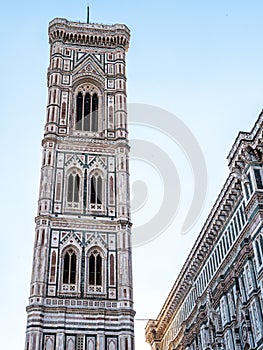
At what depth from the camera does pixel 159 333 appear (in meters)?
41.5

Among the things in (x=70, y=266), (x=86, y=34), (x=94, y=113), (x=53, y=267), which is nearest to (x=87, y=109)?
(x=94, y=113)

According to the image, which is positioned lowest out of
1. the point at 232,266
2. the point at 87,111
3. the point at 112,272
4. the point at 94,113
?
the point at 232,266

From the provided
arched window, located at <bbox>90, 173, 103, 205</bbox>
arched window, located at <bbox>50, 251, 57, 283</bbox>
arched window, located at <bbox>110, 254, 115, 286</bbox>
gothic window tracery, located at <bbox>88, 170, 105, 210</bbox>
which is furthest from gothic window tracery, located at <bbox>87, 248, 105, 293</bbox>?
arched window, located at <bbox>90, 173, 103, 205</bbox>

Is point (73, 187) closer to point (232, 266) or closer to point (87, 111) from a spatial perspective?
point (87, 111)

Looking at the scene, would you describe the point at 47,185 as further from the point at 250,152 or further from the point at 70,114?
the point at 250,152

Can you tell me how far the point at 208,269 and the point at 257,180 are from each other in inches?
320

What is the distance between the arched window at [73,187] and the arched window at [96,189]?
0.87 meters

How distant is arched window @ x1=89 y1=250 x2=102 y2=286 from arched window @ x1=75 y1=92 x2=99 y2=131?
9927 millimetres

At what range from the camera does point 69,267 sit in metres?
30.7

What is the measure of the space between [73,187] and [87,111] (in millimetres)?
6985

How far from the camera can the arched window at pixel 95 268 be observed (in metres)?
30.5

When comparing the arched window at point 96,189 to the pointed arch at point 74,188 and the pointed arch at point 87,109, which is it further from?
the pointed arch at point 87,109

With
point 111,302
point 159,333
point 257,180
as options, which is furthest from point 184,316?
point 257,180

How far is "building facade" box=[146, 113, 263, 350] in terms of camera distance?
21656mm
